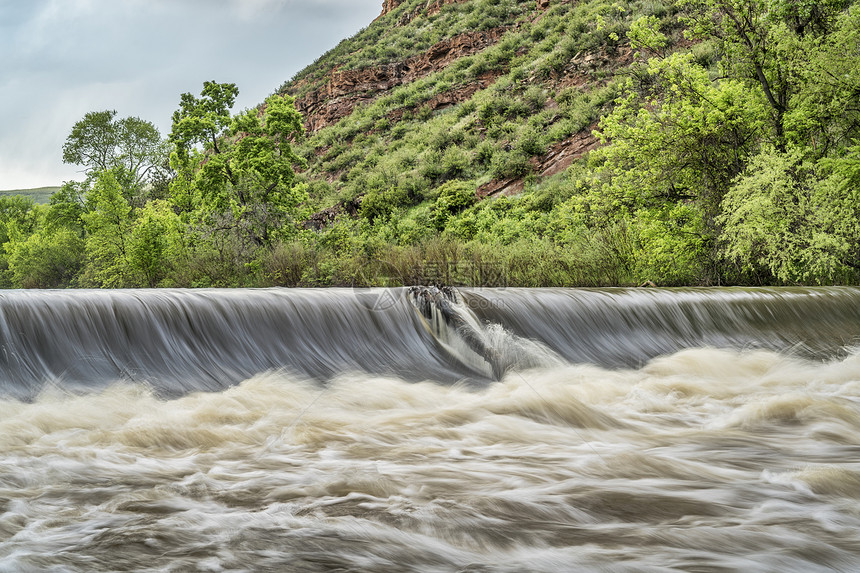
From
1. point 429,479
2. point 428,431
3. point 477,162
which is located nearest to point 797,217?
point 428,431

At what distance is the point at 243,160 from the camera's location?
21344mm

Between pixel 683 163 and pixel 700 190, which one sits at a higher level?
pixel 683 163

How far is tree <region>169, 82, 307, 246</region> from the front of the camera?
20.4m

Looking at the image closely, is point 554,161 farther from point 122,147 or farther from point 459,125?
point 122,147

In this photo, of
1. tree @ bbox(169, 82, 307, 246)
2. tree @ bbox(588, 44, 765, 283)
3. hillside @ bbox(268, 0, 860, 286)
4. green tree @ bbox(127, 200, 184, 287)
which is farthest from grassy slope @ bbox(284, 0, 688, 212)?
tree @ bbox(588, 44, 765, 283)

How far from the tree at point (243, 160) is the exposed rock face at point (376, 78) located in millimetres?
31653

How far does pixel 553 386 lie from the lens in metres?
7.00

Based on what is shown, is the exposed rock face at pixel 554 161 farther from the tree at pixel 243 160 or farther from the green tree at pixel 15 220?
the green tree at pixel 15 220

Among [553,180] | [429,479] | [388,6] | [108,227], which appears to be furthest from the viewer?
[388,6]

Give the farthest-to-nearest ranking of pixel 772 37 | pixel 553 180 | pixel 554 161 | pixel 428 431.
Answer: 1. pixel 554 161
2. pixel 553 180
3. pixel 772 37
4. pixel 428 431

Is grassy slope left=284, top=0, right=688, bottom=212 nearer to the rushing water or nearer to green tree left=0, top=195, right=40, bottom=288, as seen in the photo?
green tree left=0, top=195, right=40, bottom=288

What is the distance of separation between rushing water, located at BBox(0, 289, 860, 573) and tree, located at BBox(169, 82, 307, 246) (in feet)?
40.7

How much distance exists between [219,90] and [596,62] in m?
21.8

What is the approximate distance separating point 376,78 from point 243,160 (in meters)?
36.6
